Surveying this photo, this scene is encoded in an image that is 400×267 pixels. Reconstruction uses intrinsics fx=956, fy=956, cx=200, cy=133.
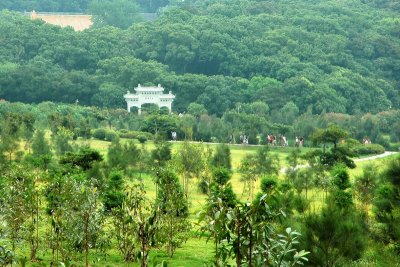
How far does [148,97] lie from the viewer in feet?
210

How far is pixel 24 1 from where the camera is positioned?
105438 mm

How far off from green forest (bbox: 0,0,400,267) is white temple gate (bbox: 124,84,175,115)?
1.82 ft

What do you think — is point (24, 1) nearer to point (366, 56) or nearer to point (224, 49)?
point (224, 49)

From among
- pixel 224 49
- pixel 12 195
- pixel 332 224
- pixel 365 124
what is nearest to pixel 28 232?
pixel 12 195

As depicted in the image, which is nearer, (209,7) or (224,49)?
(224,49)

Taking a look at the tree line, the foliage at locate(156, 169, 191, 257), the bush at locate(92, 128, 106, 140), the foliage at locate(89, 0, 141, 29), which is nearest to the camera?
the tree line

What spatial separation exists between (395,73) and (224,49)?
13738 millimetres

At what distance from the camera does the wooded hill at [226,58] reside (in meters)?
65.4

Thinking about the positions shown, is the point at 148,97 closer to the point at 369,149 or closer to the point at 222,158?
the point at 369,149

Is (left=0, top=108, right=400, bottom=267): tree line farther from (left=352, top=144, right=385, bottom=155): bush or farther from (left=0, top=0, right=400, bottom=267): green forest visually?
(left=352, top=144, right=385, bottom=155): bush

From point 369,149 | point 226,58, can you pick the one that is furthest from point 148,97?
point 369,149

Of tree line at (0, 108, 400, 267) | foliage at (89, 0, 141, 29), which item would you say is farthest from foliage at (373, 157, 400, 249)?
foliage at (89, 0, 141, 29)

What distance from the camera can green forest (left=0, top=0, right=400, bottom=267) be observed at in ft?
55.3

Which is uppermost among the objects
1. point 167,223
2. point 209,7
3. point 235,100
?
point 209,7
